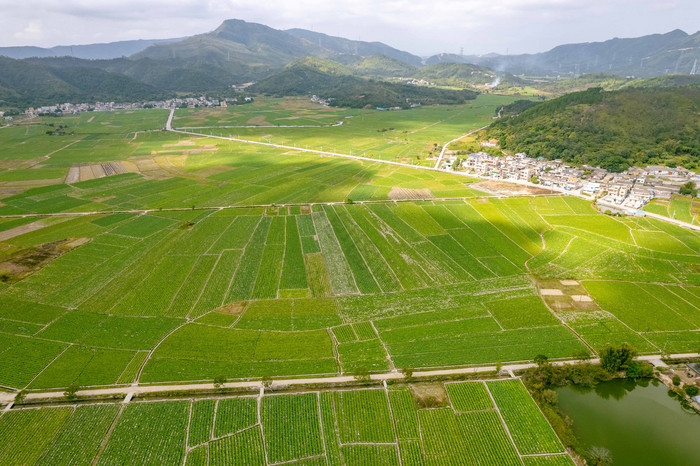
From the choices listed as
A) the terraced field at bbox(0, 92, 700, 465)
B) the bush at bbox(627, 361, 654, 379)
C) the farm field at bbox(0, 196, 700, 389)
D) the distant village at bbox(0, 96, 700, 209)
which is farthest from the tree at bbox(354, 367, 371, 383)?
the distant village at bbox(0, 96, 700, 209)

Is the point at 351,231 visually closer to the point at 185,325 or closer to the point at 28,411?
the point at 185,325

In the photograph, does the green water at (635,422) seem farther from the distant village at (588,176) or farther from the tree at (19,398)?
the distant village at (588,176)

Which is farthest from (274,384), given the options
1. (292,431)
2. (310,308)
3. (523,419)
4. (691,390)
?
(691,390)

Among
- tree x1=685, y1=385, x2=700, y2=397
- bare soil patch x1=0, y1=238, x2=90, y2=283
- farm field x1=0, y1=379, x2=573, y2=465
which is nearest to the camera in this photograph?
farm field x1=0, y1=379, x2=573, y2=465

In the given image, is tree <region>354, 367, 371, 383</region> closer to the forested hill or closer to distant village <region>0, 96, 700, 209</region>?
distant village <region>0, 96, 700, 209</region>

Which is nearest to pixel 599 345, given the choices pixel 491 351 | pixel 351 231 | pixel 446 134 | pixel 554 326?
pixel 554 326

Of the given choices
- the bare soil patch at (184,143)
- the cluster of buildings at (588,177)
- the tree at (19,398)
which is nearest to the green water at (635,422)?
the tree at (19,398)
